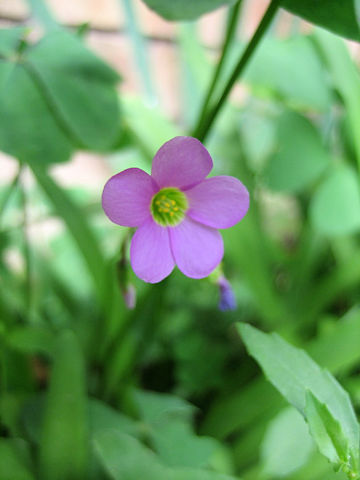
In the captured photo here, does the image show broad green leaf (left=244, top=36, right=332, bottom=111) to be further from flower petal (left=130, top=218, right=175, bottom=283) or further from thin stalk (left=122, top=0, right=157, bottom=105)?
flower petal (left=130, top=218, right=175, bottom=283)

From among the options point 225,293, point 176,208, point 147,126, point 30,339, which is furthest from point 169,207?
point 147,126

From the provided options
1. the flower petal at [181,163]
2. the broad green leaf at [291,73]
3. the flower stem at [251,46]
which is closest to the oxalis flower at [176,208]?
the flower petal at [181,163]

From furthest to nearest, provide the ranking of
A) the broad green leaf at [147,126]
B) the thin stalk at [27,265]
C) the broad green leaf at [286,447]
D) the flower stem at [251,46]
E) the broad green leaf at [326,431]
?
the broad green leaf at [147,126], the thin stalk at [27,265], the broad green leaf at [286,447], the flower stem at [251,46], the broad green leaf at [326,431]

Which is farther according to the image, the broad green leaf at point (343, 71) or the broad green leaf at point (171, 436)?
the broad green leaf at point (343, 71)

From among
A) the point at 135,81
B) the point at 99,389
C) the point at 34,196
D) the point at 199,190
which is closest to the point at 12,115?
the point at 199,190

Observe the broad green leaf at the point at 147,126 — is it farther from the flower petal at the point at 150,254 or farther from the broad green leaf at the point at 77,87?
the flower petal at the point at 150,254

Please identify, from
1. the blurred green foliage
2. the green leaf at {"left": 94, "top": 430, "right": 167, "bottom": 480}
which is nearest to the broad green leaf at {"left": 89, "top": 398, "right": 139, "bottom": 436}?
the blurred green foliage

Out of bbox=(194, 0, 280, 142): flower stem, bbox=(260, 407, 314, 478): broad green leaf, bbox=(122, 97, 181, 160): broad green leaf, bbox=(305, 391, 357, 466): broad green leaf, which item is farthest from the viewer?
bbox=(122, 97, 181, 160): broad green leaf
